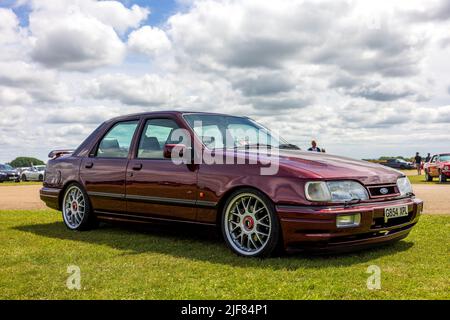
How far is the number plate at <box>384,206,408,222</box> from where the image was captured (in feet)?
16.8

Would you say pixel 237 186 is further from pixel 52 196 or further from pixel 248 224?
pixel 52 196

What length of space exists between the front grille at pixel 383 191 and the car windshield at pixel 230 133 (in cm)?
146

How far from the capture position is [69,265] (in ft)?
16.2

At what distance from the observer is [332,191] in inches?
190

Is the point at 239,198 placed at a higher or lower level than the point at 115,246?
higher

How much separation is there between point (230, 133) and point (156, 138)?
0.90 meters

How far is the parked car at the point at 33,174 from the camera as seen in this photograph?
3656 cm

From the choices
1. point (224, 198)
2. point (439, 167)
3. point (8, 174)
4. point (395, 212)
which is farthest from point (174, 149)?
point (8, 174)

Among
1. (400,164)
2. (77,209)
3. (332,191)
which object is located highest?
(400,164)

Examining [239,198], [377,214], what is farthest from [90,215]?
[377,214]

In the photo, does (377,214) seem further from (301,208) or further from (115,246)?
(115,246)

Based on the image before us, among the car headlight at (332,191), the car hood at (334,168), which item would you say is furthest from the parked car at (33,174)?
the car headlight at (332,191)

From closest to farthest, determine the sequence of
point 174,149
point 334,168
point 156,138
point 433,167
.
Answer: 1. point 334,168
2. point 174,149
3. point 156,138
4. point 433,167
